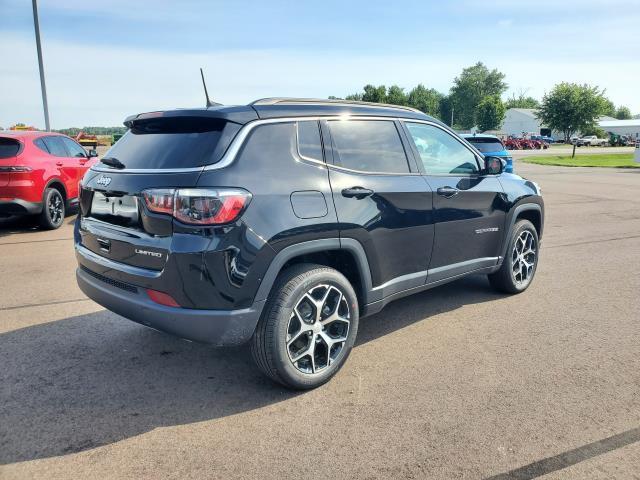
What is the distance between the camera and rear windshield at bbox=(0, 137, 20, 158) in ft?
27.0

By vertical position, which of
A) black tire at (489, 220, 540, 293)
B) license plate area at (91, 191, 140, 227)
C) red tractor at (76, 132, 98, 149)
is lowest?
black tire at (489, 220, 540, 293)

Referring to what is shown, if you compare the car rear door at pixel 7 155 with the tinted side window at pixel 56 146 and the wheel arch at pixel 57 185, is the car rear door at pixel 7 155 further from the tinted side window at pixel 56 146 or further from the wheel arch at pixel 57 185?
the tinted side window at pixel 56 146

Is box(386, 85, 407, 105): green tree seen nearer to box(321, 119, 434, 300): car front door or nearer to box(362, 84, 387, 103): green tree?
box(362, 84, 387, 103): green tree

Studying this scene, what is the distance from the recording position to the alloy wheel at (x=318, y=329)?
3.37 metres

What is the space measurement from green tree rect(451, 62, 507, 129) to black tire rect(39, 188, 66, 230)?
133 meters

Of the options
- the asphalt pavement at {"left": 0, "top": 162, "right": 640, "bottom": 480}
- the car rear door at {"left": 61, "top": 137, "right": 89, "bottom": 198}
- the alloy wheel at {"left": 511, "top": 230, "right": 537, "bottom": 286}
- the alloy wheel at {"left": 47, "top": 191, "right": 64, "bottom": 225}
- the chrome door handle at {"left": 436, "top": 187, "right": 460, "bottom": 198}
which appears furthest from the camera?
the car rear door at {"left": 61, "top": 137, "right": 89, "bottom": 198}

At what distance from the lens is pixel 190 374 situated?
3.68 meters

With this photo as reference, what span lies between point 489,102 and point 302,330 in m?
104

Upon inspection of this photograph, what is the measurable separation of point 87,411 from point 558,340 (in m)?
3.48

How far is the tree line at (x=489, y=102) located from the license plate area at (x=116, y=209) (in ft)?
169

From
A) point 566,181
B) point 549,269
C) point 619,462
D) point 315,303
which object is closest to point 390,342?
point 315,303

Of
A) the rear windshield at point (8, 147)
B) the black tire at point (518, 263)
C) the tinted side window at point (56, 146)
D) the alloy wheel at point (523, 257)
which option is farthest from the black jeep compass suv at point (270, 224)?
the tinted side window at point (56, 146)

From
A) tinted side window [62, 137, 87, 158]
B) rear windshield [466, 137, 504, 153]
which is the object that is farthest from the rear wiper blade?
rear windshield [466, 137, 504, 153]

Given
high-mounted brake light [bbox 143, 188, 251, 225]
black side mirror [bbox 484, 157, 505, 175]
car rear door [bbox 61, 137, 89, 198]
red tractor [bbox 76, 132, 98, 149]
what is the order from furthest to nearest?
red tractor [bbox 76, 132, 98, 149]
car rear door [bbox 61, 137, 89, 198]
black side mirror [bbox 484, 157, 505, 175]
high-mounted brake light [bbox 143, 188, 251, 225]
